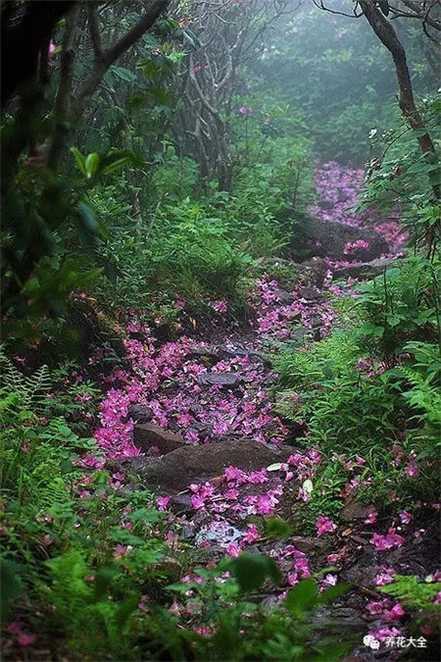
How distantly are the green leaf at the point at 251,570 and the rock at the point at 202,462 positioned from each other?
6.96 feet

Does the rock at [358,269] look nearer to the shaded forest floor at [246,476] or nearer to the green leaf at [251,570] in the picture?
the shaded forest floor at [246,476]

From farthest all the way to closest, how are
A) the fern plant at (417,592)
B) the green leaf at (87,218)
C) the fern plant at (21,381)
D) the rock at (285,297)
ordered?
the rock at (285,297)
the fern plant at (21,381)
the fern plant at (417,592)
the green leaf at (87,218)

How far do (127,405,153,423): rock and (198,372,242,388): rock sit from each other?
2.39 feet

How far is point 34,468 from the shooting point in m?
3.03

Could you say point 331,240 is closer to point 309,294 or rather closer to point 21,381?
point 309,294

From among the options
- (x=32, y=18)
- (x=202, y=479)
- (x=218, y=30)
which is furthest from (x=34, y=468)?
(x=218, y=30)

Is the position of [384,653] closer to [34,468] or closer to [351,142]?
[34,468]

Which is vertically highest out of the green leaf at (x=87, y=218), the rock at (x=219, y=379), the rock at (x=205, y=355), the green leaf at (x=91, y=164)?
the green leaf at (x=91, y=164)

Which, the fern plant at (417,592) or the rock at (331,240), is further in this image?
the rock at (331,240)

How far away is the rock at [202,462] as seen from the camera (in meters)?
3.79

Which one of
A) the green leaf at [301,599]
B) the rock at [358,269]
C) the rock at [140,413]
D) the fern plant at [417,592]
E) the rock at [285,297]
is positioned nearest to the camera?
the green leaf at [301,599]

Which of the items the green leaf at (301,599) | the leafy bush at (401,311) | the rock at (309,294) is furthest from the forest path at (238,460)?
the leafy bush at (401,311)

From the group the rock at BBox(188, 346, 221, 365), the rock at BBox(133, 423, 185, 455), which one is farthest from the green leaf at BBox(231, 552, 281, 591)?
the rock at BBox(188, 346, 221, 365)

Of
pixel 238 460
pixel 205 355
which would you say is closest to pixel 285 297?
pixel 205 355
